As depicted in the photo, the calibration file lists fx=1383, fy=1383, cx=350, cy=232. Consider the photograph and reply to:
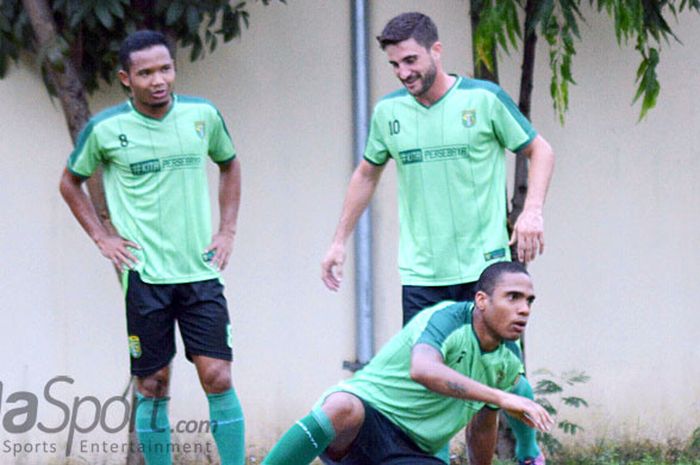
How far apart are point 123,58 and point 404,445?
2.18 meters

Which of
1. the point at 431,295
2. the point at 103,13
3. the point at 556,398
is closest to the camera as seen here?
the point at 431,295

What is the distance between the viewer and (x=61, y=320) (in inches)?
304

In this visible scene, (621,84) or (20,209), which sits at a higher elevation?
(621,84)

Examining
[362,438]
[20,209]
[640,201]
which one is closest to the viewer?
[362,438]

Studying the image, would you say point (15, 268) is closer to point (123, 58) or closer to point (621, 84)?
point (123, 58)

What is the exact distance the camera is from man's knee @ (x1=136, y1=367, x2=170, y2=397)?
20.2 feet

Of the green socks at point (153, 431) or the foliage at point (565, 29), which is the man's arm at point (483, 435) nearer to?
the green socks at point (153, 431)

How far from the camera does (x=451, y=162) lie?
229 inches

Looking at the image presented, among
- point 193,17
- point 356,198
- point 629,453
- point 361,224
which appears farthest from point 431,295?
point 629,453

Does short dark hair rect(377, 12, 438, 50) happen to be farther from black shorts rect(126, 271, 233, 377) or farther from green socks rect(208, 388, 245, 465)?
green socks rect(208, 388, 245, 465)

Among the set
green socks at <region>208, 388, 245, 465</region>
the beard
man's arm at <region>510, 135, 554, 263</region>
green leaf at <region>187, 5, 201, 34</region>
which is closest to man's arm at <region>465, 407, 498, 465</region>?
man's arm at <region>510, 135, 554, 263</region>

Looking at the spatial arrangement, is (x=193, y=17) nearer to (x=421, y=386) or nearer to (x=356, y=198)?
(x=356, y=198)

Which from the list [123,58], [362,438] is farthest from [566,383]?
[123,58]

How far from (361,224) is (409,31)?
2.26 metres
